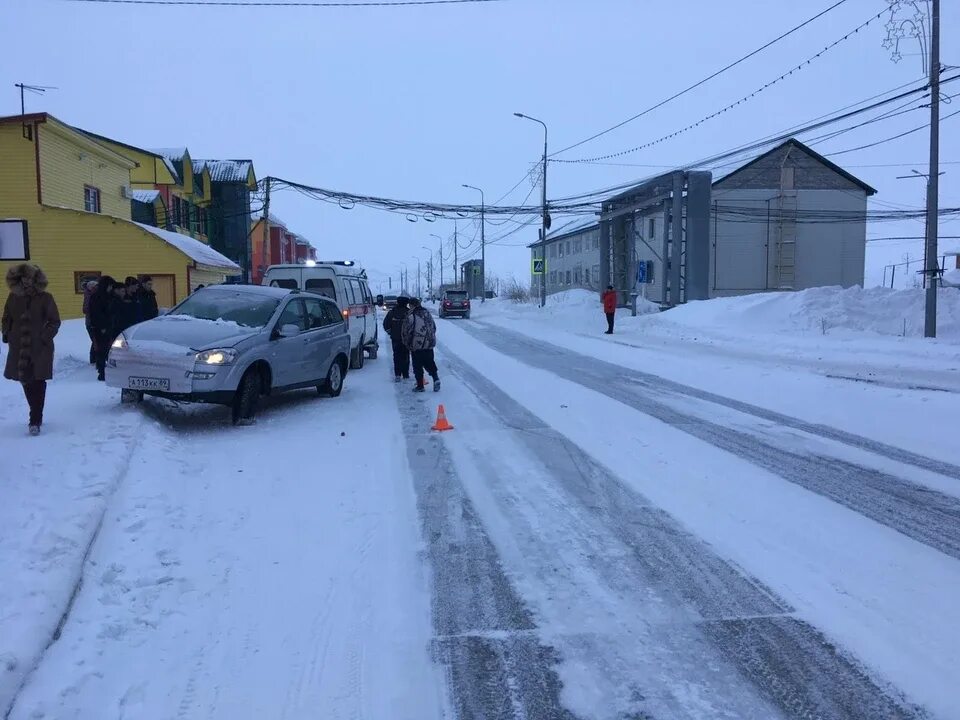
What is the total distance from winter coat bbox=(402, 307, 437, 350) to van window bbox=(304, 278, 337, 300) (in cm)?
414

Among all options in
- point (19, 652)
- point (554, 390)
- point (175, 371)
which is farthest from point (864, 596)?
point (554, 390)

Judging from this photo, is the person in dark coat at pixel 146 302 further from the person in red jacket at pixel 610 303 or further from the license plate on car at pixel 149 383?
the person in red jacket at pixel 610 303

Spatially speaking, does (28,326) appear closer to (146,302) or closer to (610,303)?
(146,302)

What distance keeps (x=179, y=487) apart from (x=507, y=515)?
2919 mm

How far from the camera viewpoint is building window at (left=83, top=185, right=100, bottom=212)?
31.8m

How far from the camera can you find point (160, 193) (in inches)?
1672

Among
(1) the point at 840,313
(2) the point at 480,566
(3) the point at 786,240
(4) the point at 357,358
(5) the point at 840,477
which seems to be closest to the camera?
(2) the point at 480,566

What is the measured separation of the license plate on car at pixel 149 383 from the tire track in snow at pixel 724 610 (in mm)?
4881

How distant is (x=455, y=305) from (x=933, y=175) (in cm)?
3719

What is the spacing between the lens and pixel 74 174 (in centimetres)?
3066

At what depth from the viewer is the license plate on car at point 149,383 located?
32.4ft

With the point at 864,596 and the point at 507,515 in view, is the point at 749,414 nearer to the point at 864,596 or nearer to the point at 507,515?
the point at 507,515

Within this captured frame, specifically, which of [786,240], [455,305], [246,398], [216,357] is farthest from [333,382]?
[455,305]

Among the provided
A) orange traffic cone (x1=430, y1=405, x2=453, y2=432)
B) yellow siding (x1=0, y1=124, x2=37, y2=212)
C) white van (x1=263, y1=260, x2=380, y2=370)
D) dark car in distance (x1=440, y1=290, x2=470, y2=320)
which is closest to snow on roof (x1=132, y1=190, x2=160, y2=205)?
yellow siding (x1=0, y1=124, x2=37, y2=212)
